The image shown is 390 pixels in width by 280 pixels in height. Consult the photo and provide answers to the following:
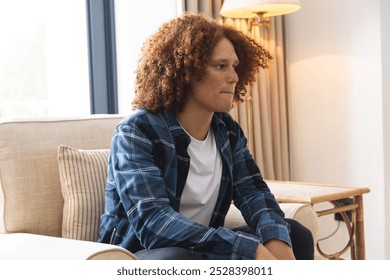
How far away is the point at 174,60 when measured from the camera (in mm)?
1697

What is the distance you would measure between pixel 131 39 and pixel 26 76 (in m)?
0.49

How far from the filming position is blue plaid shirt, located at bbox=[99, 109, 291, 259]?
1.50 meters

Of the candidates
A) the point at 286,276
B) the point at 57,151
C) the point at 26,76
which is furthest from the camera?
the point at 26,76

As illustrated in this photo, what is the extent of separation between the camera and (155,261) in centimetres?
136

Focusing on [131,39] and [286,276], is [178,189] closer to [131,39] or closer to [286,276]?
[286,276]

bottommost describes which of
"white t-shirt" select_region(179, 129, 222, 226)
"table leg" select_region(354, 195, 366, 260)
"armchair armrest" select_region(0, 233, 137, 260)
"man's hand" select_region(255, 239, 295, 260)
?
"table leg" select_region(354, 195, 366, 260)

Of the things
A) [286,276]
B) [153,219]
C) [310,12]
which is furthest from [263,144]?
[286,276]

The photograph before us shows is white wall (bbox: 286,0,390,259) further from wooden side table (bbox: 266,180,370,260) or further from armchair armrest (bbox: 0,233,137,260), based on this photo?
armchair armrest (bbox: 0,233,137,260)

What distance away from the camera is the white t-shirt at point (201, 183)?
168cm

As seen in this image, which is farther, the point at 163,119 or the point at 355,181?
the point at 355,181

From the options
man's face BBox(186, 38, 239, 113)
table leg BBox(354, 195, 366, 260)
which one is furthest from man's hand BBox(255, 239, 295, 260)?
table leg BBox(354, 195, 366, 260)

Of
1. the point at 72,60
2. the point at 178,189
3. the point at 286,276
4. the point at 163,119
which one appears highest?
the point at 72,60

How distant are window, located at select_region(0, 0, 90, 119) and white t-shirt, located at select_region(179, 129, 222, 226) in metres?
1.33

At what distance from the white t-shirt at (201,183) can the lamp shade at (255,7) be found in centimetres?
110
